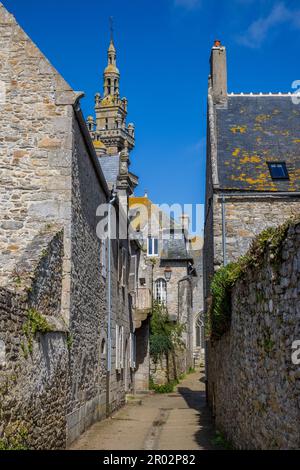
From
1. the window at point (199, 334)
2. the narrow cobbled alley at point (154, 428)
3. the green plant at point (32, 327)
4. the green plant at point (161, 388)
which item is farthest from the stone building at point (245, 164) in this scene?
the window at point (199, 334)

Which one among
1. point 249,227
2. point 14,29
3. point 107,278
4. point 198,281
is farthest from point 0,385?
→ point 198,281

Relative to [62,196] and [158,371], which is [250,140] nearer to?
[62,196]

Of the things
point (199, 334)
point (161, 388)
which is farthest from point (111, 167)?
point (199, 334)

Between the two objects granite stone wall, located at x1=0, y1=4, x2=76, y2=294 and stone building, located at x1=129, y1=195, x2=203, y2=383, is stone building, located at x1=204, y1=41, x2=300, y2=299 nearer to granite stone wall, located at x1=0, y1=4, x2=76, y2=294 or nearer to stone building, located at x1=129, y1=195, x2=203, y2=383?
granite stone wall, located at x1=0, y1=4, x2=76, y2=294

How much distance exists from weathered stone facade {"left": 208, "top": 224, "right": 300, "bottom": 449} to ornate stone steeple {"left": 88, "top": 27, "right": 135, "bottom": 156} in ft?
217

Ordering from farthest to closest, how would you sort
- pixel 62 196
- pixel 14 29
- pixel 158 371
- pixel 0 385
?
pixel 158 371
pixel 14 29
pixel 62 196
pixel 0 385

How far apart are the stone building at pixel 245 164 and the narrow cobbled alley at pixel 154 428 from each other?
1.44m

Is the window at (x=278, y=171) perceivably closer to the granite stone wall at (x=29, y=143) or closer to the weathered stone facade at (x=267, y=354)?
the granite stone wall at (x=29, y=143)

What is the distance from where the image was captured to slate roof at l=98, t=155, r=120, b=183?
63.2 feet

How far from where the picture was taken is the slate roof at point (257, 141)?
54.3 feet

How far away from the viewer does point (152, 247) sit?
36719 millimetres

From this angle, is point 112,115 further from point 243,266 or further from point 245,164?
point 243,266

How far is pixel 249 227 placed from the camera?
1593cm

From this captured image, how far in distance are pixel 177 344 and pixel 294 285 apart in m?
26.7
